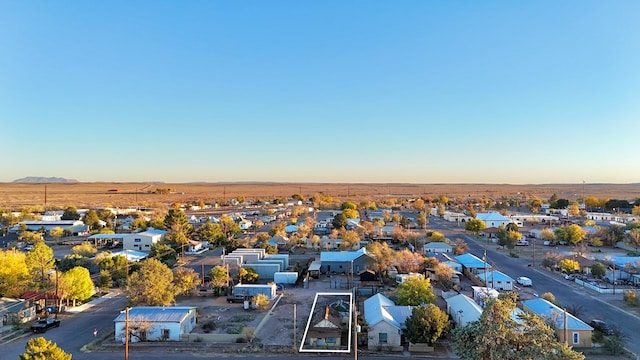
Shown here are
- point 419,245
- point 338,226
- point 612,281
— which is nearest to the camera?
point 612,281

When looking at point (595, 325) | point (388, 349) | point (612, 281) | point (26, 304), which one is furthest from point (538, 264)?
point (26, 304)

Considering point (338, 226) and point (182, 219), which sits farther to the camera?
point (338, 226)

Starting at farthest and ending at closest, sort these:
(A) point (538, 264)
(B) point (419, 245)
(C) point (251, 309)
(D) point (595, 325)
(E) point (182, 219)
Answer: (E) point (182, 219)
(B) point (419, 245)
(A) point (538, 264)
(C) point (251, 309)
(D) point (595, 325)

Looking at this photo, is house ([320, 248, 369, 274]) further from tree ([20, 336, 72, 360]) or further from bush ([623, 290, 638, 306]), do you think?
tree ([20, 336, 72, 360])

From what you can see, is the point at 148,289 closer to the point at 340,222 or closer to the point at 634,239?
the point at 340,222

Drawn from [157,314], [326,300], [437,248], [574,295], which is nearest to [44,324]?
[157,314]

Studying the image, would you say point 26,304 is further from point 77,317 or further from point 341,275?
point 341,275

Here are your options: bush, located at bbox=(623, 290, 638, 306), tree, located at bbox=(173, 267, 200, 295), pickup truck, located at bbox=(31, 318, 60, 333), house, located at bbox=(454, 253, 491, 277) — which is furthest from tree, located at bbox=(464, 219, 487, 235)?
pickup truck, located at bbox=(31, 318, 60, 333)

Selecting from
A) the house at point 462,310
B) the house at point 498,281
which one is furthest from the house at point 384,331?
the house at point 498,281
